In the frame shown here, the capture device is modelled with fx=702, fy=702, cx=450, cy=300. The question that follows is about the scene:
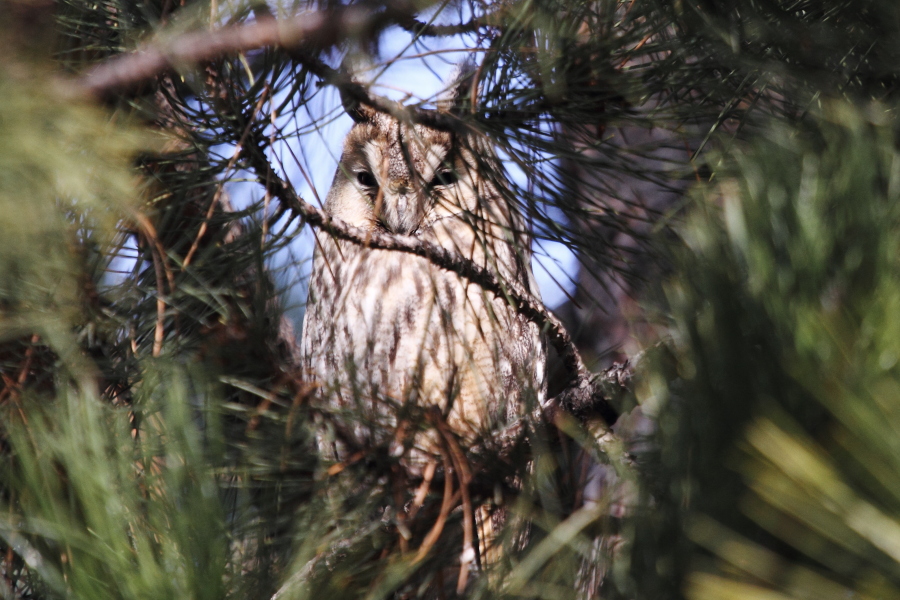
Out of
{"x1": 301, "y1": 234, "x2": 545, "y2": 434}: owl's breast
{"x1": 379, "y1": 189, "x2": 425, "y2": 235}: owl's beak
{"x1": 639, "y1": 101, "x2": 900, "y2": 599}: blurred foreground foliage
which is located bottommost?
{"x1": 639, "y1": 101, "x2": 900, "y2": 599}: blurred foreground foliage

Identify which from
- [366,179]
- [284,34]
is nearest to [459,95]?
[284,34]

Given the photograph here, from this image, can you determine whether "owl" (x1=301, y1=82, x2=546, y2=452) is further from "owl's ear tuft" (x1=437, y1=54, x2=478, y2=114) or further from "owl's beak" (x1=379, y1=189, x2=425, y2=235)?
"owl's ear tuft" (x1=437, y1=54, x2=478, y2=114)

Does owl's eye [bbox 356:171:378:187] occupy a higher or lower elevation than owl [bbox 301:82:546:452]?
higher

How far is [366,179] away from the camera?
2.03 m

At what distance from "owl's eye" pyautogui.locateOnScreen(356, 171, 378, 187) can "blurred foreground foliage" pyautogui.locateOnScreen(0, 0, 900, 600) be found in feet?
2.80

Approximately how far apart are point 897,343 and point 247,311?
978mm

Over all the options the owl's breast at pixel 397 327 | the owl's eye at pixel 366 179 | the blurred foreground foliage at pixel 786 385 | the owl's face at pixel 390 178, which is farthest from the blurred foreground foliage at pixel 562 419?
the owl's eye at pixel 366 179

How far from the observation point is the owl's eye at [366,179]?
6.58 feet

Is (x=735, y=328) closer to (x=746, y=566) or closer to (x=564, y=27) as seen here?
(x=746, y=566)

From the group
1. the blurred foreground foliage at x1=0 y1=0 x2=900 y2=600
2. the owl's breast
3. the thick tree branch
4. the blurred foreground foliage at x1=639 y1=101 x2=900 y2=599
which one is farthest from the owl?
the blurred foreground foliage at x1=639 y1=101 x2=900 y2=599

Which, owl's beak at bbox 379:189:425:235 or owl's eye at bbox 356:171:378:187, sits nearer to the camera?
owl's beak at bbox 379:189:425:235

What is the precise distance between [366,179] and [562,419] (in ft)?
4.83

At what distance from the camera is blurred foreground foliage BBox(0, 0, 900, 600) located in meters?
0.38

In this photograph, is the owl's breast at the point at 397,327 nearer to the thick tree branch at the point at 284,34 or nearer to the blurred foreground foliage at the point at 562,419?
the blurred foreground foliage at the point at 562,419
